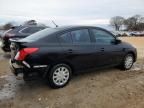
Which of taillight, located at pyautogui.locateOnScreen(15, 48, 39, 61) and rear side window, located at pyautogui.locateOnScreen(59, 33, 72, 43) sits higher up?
rear side window, located at pyautogui.locateOnScreen(59, 33, 72, 43)

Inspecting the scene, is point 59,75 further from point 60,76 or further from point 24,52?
point 24,52

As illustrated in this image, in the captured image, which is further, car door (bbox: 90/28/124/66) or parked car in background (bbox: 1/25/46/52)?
parked car in background (bbox: 1/25/46/52)

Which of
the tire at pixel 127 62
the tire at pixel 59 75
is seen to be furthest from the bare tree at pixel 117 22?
the tire at pixel 59 75

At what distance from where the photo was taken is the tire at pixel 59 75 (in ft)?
19.9

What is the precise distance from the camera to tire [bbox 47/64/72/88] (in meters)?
6.07

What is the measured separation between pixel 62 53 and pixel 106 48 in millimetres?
1603

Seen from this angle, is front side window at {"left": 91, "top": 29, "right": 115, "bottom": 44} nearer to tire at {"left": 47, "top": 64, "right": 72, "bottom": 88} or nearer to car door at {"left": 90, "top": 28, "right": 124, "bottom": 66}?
car door at {"left": 90, "top": 28, "right": 124, "bottom": 66}

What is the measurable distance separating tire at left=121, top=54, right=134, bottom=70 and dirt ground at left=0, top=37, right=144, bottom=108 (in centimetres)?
66

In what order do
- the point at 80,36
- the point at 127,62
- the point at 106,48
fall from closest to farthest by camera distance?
the point at 80,36
the point at 106,48
the point at 127,62

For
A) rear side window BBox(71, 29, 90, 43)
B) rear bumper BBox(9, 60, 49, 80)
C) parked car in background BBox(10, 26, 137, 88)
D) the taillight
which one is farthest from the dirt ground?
rear side window BBox(71, 29, 90, 43)

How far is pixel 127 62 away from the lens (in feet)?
26.5

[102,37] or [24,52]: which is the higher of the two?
[102,37]

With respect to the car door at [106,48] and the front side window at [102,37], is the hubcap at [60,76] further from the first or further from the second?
the front side window at [102,37]

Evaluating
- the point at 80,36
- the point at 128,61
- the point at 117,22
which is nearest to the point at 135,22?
the point at 117,22
